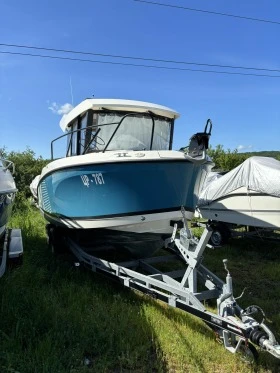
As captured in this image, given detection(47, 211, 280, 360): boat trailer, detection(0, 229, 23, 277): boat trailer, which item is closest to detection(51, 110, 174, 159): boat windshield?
detection(47, 211, 280, 360): boat trailer

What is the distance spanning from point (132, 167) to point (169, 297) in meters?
1.42

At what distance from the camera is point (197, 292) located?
3961 mm

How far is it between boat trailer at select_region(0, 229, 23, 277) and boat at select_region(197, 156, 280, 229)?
415 centimetres

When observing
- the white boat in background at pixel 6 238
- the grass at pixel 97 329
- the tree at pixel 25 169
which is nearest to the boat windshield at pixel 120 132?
the white boat in background at pixel 6 238

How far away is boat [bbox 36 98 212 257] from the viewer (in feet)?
13.2

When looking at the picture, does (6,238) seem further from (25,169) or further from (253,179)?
(25,169)

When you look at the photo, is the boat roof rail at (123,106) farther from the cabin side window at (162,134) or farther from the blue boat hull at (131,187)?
the blue boat hull at (131,187)

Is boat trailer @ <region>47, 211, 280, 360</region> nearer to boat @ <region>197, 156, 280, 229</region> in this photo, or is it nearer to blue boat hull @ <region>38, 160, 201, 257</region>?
blue boat hull @ <region>38, 160, 201, 257</region>

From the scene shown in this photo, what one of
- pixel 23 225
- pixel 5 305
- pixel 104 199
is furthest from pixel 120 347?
pixel 23 225

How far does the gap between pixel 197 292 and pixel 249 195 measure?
3.12 metres

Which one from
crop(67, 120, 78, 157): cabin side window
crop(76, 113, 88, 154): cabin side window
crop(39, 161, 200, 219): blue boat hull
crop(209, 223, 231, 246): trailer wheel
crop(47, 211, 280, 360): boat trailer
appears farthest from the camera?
crop(209, 223, 231, 246): trailer wheel

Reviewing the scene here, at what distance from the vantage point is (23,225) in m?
7.36

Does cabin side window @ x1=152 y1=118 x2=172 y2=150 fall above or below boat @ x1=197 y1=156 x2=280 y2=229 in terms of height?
above

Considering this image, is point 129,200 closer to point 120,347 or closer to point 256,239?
point 120,347
